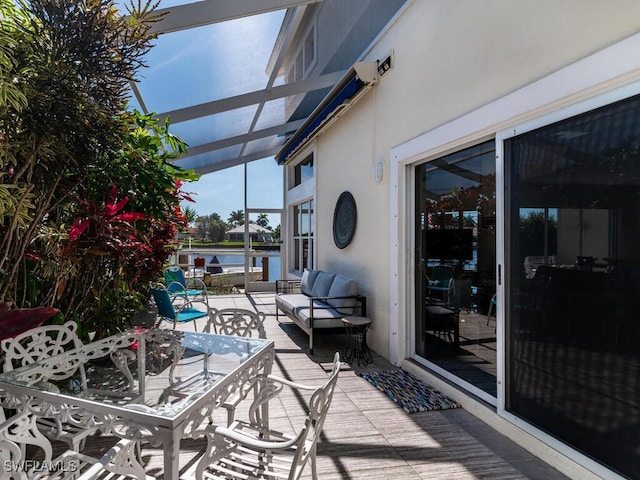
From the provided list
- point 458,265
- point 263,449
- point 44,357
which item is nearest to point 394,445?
point 263,449

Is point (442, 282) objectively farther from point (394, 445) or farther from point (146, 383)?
point (146, 383)

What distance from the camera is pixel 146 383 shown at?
2.05m

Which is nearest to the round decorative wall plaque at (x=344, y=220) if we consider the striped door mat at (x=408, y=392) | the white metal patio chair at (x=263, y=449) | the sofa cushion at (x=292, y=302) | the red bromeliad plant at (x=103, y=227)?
the sofa cushion at (x=292, y=302)

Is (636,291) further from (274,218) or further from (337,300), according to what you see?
(274,218)

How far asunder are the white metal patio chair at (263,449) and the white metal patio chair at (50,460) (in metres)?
0.31

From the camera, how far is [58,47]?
1954 mm

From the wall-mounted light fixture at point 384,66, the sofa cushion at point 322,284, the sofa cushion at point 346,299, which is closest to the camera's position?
the wall-mounted light fixture at point 384,66

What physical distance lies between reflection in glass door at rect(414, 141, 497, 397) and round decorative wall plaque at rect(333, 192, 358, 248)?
5.00ft

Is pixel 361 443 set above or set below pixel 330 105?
below

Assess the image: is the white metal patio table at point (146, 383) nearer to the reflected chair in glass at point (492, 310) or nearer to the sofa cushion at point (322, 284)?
the reflected chair in glass at point (492, 310)

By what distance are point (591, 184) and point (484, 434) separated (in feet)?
5.78

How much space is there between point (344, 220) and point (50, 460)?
177 inches

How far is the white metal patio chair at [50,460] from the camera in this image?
1.34m

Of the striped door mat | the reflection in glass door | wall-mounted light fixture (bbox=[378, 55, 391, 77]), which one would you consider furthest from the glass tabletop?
wall-mounted light fixture (bbox=[378, 55, 391, 77])
